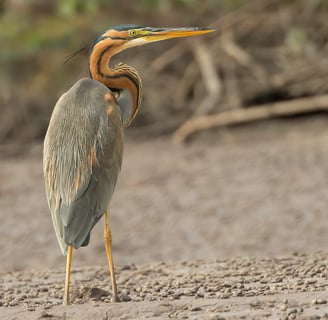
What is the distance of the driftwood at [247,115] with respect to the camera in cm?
1494

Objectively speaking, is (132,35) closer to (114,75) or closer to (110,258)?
(114,75)

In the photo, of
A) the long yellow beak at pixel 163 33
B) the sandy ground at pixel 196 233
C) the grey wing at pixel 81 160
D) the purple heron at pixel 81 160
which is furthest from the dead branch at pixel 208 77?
the grey wing at pixel 81 160

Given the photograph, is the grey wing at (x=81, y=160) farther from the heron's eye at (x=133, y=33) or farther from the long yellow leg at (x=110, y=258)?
the heron's eye at (x=133, y=33)

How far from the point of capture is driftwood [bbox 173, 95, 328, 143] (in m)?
14.9

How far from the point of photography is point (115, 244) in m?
10.4

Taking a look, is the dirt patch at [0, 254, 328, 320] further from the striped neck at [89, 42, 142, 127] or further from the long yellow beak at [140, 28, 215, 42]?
the long yellow beak at [140, 28, 215, 42]

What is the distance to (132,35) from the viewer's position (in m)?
5.91

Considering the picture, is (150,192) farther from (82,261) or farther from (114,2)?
(114,2)

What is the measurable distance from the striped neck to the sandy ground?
113cm

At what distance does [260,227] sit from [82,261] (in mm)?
2044

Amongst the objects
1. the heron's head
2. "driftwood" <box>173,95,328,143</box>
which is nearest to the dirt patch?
the heron's head

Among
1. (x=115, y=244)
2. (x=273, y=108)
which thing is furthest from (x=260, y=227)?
(x=273, y=108)

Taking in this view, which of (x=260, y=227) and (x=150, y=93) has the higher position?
(x=150, y=93)

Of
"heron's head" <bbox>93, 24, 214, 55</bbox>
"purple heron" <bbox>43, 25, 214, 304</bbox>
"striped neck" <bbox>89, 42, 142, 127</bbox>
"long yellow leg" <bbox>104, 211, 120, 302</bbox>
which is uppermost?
"heron's head" <bbox>93, 24, 214, 55</bbox>
